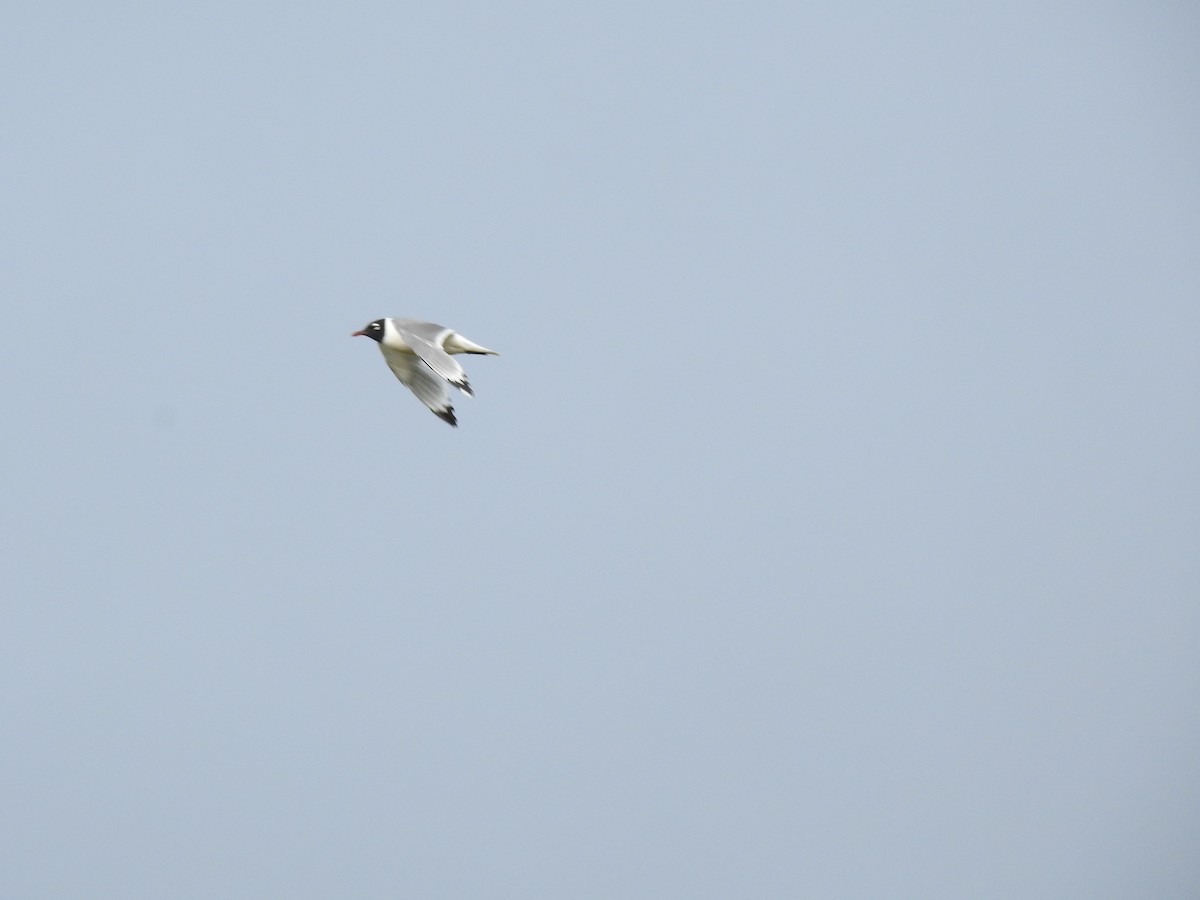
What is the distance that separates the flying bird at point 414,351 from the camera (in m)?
17.3

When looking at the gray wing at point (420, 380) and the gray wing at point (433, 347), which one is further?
the gray wing at point (420, 380)

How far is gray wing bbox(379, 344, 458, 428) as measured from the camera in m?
17.8

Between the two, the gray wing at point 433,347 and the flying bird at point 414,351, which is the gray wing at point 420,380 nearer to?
the flying bird at point 414,351

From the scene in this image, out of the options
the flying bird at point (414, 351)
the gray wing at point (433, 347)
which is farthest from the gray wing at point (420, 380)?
the gray wing at point (433, 347)

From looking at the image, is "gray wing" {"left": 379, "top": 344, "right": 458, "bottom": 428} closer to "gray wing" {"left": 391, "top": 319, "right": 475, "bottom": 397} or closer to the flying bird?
the flying bird

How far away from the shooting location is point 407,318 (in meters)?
18.0

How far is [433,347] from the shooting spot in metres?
16.6

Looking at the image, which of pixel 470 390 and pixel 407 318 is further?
pixel 407 318

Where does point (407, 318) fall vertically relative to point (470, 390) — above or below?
above

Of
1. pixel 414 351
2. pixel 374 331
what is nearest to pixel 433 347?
pixel 414 351

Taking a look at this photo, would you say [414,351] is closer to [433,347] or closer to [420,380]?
[433,347]

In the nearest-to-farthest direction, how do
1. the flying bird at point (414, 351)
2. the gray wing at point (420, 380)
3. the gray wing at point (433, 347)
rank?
1. the gray wing at point (433, 347)
2. the flying bird at point (414, 351)
3. the gray wing at point (420, 380)

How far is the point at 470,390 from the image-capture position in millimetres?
15594

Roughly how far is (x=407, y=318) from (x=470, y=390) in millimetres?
2693
